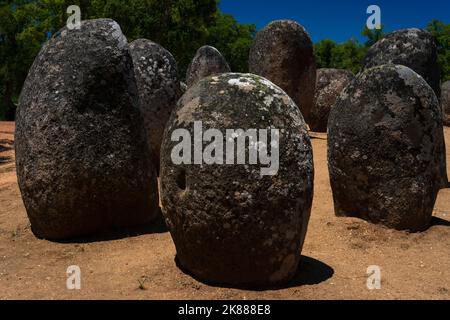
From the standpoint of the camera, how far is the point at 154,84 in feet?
34.1

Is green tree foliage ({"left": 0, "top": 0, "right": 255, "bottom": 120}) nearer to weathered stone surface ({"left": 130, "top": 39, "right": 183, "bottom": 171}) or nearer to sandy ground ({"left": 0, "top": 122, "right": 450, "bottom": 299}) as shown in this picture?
weathered stone surface ({"left": 130, "top": 39, "right": 183, "bottom": 171})

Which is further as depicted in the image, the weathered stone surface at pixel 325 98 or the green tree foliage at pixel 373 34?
the green tree foliage at pixel 373 34

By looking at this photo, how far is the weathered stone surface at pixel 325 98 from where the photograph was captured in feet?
57.0

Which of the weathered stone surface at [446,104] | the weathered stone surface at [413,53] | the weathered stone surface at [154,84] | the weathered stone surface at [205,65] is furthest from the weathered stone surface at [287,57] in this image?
the weathered stone surface at [446,104]

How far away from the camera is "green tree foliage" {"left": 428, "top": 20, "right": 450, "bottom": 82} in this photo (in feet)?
115

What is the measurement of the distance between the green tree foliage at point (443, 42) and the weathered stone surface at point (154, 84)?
29209mm

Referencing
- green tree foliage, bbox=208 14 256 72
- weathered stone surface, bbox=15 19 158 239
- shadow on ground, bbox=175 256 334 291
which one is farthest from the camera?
green tree foliage, bbox=208 14 256 72

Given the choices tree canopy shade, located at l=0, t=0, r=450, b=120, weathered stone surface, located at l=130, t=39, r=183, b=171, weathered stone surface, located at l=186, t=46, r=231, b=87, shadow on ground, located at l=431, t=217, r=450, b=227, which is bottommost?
shadow on ground, located at l=431, t=217, r=450, b=227

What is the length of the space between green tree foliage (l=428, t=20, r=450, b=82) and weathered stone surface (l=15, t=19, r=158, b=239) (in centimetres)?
3280

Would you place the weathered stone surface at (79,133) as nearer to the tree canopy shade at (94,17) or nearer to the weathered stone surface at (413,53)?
the weathered stone surface at (413,53)

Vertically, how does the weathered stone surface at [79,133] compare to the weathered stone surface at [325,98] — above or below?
below

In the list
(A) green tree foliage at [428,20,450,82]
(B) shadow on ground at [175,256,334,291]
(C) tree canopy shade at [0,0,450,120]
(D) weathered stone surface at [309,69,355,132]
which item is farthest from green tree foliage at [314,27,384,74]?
(B) shadow on ground at [175,256,334,291]

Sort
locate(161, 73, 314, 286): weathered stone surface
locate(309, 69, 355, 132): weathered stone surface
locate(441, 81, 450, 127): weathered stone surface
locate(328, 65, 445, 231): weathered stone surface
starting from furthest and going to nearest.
→ locate(441, 81, 450, 127): weathered stone surface < locate(309, 69, 355, 132): weathered stone surface < locate(328, 65, 445, 231): weathered stone surface < locate(161, 73, 314, 286): weathered stone surface

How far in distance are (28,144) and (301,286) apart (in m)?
3.79
